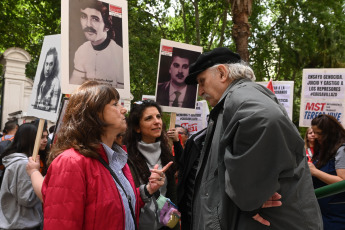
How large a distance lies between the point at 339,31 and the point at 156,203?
17.2 m

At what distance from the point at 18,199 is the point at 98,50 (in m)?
1.58

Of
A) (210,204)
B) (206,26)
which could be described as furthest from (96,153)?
(206,26)

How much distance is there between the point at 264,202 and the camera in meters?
1.98

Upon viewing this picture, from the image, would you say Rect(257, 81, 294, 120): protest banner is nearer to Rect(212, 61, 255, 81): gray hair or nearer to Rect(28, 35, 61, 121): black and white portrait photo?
Rect(28, 35, 61, 121): black and white portrait photo

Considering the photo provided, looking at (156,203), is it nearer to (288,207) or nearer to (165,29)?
(288,207)

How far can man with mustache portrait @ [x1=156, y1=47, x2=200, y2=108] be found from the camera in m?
4.62

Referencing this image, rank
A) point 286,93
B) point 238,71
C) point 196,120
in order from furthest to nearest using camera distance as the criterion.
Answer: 1. point 196,120
2. point 286,93
3. point 238,71

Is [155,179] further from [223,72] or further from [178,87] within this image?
[178,87]

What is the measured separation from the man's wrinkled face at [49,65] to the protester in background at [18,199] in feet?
2.86

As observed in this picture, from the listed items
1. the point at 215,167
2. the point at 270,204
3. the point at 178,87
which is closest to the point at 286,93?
the point at 178,87

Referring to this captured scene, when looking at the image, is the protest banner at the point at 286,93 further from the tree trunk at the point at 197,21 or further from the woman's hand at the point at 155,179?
the tree trunk at the point at 197,21

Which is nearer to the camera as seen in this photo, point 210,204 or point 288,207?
point 288,207

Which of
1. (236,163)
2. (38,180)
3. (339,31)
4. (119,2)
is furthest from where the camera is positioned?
(339,31)

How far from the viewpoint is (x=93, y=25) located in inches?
145
